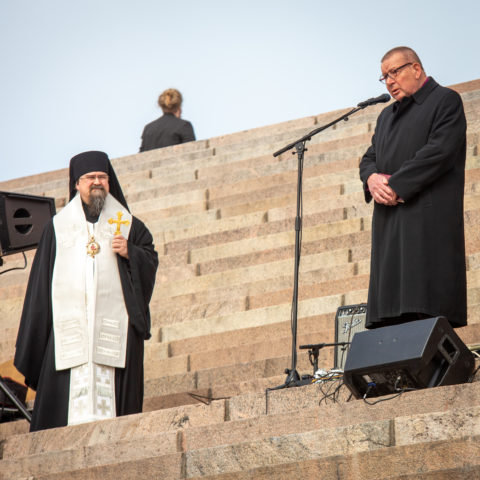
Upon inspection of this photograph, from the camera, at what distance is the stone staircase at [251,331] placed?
4.98 m

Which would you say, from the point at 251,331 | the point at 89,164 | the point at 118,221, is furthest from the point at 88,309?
the point at 251,331

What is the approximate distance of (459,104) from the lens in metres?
6.22

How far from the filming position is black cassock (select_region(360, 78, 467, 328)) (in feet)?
19.4

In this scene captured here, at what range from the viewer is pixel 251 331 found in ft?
27.7

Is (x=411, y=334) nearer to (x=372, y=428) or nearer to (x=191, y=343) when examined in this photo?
(x=372, y=428)

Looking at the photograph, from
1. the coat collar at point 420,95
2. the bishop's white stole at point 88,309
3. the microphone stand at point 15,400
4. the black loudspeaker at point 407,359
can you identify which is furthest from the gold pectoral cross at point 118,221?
the black loudspeaker at point 407,359

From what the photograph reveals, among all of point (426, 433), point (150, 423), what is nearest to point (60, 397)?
point (150, 423)

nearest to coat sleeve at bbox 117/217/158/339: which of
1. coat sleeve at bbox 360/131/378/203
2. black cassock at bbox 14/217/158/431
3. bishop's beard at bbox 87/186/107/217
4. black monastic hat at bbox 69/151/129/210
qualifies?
black cassock at bbox 14/217/158/431

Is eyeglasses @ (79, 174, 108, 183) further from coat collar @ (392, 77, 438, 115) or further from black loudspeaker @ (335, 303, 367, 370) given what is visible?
coat collar @ (392, 77, 438, 115)

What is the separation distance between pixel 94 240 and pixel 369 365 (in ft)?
9.35

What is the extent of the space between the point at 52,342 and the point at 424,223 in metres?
2.50

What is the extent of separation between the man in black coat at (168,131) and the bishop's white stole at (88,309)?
5437 mm

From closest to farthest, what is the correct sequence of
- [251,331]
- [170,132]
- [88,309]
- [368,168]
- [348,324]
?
[368,168], [348,324], [88,309], [251,331], [170,132]

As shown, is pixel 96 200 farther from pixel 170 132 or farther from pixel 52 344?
pixel 170 132
